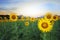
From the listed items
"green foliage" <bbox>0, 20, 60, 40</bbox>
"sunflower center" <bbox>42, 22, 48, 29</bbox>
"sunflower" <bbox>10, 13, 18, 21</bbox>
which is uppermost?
"sunflower" <bbox>10, 13, 18, 21</bbox>

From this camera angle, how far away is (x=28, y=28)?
7.51ft

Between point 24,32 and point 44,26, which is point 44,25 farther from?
point 24,32

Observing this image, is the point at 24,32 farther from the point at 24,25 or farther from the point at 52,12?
the point at 52,12

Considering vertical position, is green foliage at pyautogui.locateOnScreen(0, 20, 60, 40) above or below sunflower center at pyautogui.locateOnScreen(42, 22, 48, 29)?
below

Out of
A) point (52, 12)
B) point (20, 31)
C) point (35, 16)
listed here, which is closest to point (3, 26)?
point (20, 31)

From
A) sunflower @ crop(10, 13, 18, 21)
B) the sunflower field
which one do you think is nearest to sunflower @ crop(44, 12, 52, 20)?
the sunflower field

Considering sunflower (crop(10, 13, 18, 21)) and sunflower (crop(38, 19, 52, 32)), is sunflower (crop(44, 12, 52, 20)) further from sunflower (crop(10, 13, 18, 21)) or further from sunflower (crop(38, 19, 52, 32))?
sunflower (crop(10, 13, 18, 21))

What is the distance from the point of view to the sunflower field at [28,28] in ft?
7.49

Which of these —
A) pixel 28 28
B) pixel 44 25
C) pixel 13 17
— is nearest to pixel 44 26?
pixel 44 25

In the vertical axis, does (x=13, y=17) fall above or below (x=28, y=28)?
above

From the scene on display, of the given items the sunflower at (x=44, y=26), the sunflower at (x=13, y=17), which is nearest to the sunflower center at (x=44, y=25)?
the sunflower at (x=44, y=26)

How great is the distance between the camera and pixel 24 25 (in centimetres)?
229

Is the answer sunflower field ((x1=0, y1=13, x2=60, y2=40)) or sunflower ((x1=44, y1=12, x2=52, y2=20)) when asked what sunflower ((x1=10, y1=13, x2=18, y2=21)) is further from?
sunflower ((x1=44, y1=12, x2=52, y2=20))

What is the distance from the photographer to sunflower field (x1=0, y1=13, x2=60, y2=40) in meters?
2.28
